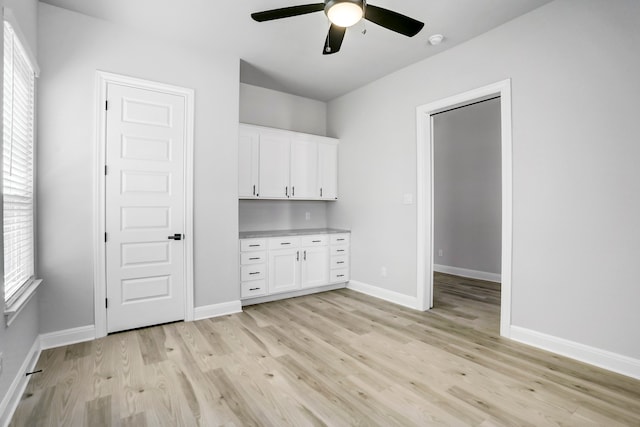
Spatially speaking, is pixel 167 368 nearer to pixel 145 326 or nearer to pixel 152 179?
pixel 145 326

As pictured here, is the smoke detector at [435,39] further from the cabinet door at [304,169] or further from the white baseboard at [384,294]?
the white baseboard at [384,294]

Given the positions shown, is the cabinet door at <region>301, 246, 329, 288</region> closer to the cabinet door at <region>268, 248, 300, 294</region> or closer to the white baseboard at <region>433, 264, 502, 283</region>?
the cabinet door at <region>268, 248, 300, 294</region>

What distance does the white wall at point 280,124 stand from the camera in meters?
4.55

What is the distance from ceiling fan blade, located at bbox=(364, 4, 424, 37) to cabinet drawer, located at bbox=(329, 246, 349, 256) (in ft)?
9.85

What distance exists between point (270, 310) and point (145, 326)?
4.22 feet

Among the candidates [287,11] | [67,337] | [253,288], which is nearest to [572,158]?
[287,11]

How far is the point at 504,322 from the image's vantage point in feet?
9.80

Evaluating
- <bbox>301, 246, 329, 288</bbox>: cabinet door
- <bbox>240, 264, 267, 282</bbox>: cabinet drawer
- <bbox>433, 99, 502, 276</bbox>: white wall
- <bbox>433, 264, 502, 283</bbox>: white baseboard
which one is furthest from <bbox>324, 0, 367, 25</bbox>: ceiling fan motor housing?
<bbox>433, 264, 502, 283</bbox>: white baseboard

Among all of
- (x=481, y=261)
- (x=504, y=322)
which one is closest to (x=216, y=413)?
(x=504, y=322)

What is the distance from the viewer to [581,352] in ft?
8.23

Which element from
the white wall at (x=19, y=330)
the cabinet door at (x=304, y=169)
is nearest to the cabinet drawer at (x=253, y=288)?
the cabinet door at (x=304, y=169)

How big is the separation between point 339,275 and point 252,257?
4.58 feet

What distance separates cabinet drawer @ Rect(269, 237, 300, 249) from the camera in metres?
4.08

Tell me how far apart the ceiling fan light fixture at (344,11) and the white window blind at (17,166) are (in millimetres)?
1891
